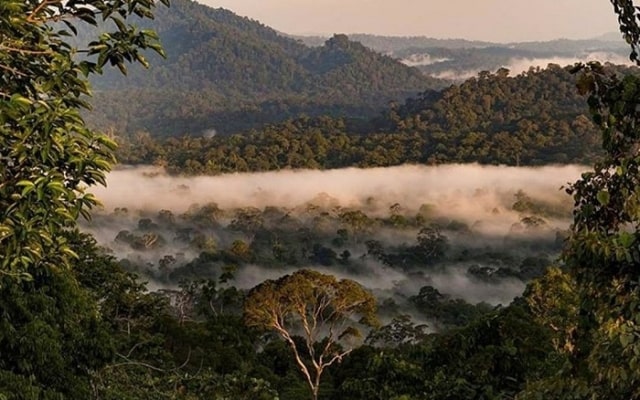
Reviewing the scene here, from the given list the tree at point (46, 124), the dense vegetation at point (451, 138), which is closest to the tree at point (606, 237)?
the tree at point (46, 124)

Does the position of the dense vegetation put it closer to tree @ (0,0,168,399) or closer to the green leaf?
the green leaf

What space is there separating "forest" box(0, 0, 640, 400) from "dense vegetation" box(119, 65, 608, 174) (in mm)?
603

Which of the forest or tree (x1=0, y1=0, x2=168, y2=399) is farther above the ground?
tree (x1=0, y1=0, x2=168, y2=399)

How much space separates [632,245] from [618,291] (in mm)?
281

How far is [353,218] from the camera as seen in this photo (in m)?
72.8

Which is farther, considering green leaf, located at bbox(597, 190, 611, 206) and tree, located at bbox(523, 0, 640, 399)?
green leaf, located at bbox(597, 190, 611, 206)

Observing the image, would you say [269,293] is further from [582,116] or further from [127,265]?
[582,116]

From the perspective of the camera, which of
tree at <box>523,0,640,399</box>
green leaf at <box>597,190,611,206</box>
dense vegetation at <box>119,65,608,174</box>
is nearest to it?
tree at <box>523,0,640,399</box>

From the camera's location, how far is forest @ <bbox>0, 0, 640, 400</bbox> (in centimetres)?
287

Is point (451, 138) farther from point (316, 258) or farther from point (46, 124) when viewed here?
point (46, 124)

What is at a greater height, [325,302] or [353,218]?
[325,302]

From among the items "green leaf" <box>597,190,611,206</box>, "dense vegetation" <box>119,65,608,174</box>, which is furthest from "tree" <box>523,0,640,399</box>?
"dense vegetation" <box>119,65,608,174</box>

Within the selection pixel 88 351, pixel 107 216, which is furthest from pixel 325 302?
pixel 107 216

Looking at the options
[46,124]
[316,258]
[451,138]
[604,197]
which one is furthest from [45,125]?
[451,138]
